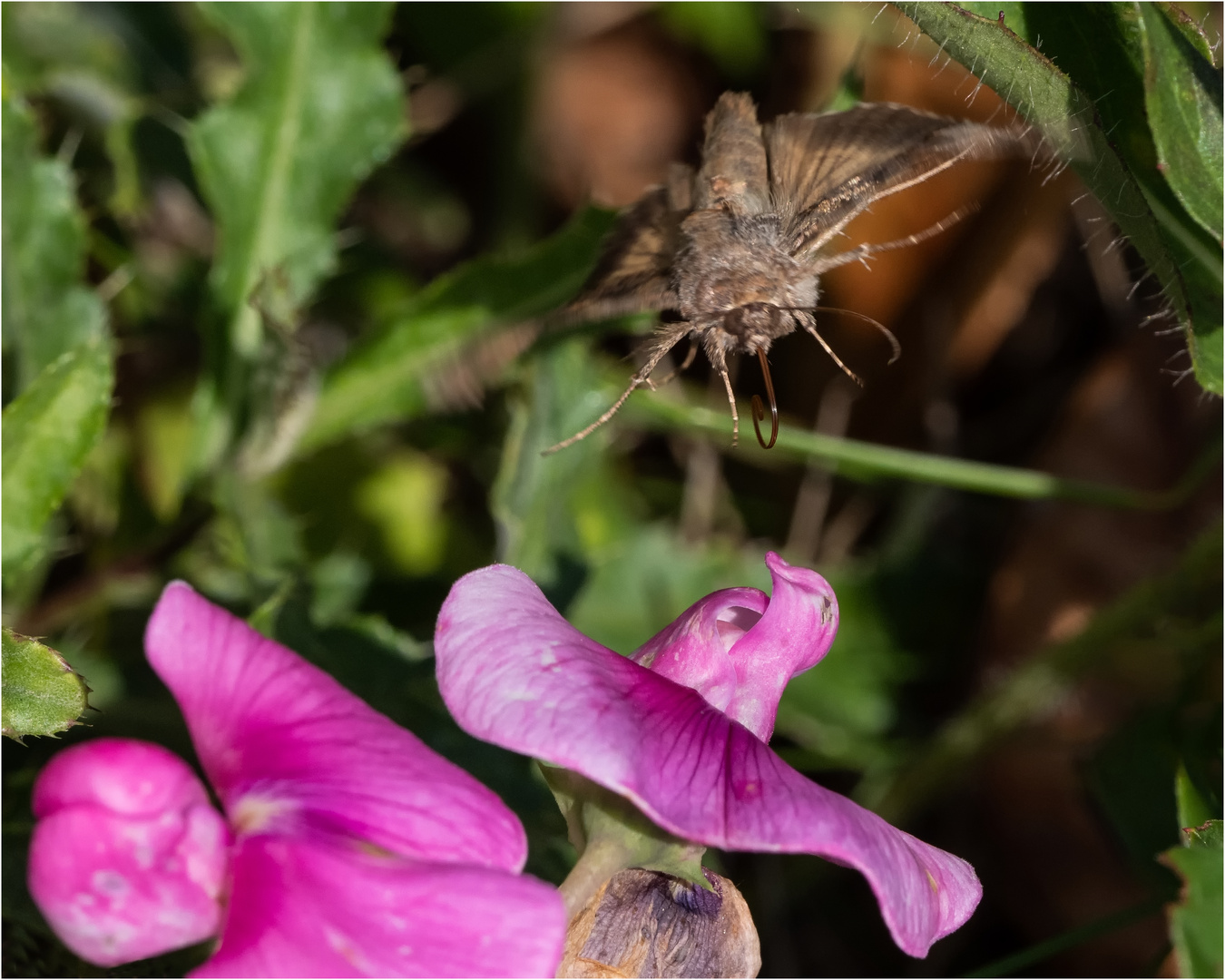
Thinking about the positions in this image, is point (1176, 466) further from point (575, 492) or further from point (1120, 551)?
point (575, 492)

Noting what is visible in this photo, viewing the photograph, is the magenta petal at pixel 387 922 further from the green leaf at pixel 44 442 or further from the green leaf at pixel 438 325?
the green leaf at pixel 438 325

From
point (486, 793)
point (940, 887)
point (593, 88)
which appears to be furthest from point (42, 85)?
point (940, 887)

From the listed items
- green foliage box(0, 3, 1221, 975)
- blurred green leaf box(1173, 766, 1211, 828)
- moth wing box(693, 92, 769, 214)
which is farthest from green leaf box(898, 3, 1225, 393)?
blurred green leaf box(1173, 766, 1211, 828)

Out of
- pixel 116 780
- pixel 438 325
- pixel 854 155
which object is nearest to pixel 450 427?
pixel 438 325

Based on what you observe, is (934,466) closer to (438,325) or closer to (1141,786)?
(1141,786)

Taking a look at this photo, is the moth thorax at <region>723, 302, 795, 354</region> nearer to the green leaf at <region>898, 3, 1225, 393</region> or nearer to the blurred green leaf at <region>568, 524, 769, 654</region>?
the green leaf at <region>898, 3, 1225, 393</region>
